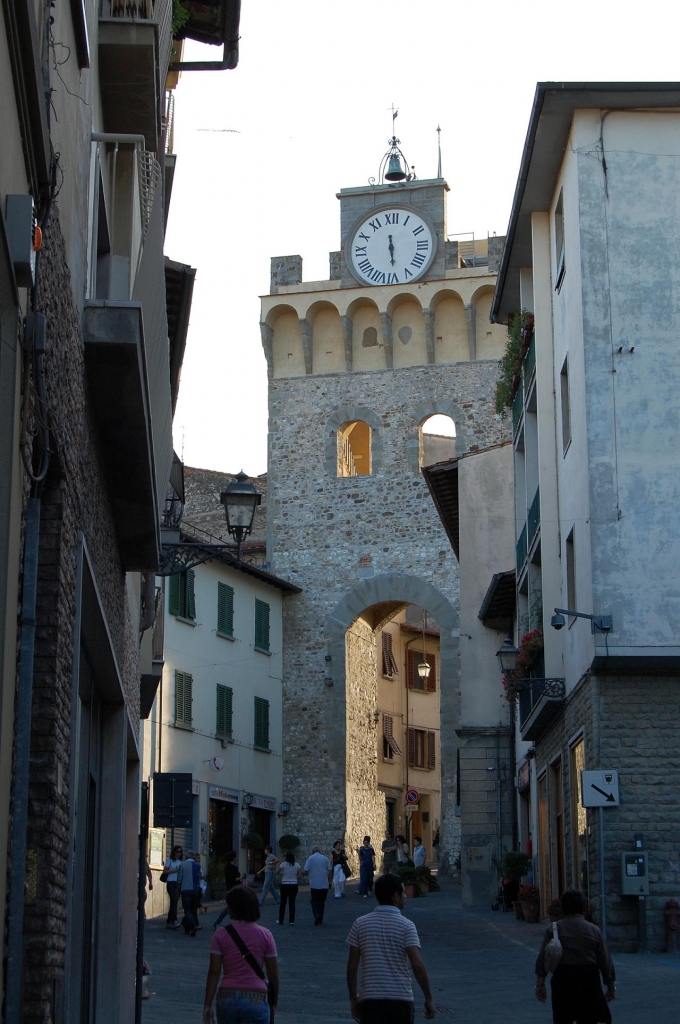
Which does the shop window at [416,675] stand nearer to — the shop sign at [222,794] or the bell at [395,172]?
the shop sign at [222,794]

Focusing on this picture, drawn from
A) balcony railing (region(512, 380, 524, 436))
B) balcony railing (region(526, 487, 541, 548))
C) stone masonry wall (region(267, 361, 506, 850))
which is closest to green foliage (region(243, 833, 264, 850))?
stone masonry wall (region(267, 361, 506, 850))

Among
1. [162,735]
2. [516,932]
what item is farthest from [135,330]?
[162,735]

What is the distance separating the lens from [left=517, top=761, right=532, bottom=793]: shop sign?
25.6 metres

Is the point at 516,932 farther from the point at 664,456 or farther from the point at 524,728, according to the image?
the point at 664,456

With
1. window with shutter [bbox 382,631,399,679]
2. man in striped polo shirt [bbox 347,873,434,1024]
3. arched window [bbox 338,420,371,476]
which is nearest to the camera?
man in striped polo shirt [bbox 347,873,434,1024]

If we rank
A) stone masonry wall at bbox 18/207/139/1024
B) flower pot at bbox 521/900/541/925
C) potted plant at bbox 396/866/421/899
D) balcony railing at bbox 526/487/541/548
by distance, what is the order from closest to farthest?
stone masonry wall at bbox 18/207/139/1024 < balcony railing at bbox 526/487/541/548 < flower pot at bbox 521/900/541/925 < potted plant at bbox 396/866/421/899

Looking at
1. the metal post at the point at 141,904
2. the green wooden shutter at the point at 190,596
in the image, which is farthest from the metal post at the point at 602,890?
the green wooden shutter at the point at 190,596

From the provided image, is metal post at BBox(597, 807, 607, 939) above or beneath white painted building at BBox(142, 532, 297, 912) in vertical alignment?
beneath

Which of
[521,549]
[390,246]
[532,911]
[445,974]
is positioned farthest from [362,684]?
[445,974]

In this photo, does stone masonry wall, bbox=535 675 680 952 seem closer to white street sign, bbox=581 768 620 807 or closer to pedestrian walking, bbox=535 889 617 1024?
white street sign, bbox=581 768 620 807

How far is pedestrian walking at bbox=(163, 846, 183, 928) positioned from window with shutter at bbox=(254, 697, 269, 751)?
484 inches

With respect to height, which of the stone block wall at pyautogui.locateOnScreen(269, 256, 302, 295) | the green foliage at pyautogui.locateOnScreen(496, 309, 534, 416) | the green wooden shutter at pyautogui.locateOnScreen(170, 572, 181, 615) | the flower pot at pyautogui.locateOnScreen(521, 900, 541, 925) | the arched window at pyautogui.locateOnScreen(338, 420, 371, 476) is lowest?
the flower pot at pyautogui.locateOnScreen(521, 900, 541, 925)

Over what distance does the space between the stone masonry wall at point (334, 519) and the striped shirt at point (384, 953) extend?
29771 millimetres

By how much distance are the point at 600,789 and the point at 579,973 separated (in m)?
8.61
